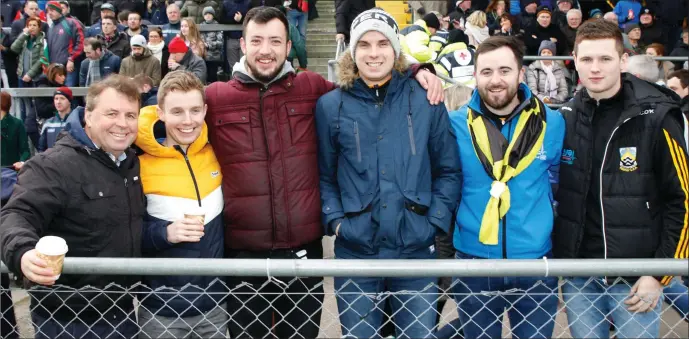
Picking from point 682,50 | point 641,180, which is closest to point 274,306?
point 641,180

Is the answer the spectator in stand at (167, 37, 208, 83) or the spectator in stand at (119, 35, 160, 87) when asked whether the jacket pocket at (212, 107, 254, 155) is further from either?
the spectator in stand at (119, 35, 160, 87)

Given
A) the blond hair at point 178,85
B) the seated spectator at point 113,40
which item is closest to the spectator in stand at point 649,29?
the seated spectator at point 113,40

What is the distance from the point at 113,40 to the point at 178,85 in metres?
9.16

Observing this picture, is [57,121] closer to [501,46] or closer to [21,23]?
[21,23]

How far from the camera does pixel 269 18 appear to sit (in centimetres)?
374

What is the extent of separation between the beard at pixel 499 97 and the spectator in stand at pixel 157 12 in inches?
479

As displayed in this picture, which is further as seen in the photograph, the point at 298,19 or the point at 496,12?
the point at 496,12

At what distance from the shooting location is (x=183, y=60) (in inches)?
420

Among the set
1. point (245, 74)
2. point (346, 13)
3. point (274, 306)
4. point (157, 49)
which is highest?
point (346, 13)

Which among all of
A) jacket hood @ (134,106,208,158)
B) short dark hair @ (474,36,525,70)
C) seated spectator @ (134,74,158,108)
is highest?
short dark hair @ (474,36,525,70)

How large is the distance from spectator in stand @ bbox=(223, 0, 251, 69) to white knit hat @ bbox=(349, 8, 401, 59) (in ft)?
27.7

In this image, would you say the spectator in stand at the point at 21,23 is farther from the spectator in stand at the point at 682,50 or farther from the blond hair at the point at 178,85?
the spectator in stand at the point at 682,50

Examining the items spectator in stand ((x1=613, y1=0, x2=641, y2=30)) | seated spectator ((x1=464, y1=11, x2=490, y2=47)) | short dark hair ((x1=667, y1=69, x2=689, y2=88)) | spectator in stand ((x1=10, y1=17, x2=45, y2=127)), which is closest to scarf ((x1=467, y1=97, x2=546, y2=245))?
short dark hair ((x1=667, y1=69, x2=689, y2=88))

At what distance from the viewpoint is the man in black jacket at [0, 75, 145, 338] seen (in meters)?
3.12
